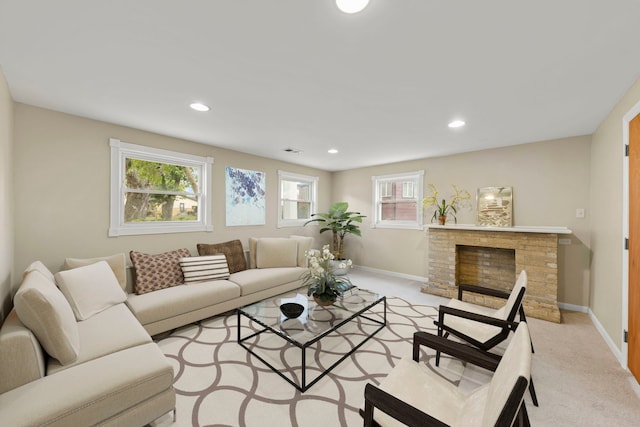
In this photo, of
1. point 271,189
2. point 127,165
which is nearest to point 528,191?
point 271,189

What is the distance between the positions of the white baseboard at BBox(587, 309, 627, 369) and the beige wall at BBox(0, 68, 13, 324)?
5.24 meters

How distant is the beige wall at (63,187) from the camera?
249cm

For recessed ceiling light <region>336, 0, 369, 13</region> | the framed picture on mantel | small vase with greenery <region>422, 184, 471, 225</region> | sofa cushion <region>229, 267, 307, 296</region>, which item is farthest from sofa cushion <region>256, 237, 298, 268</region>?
recessed ceiling light <region>336, 0, 369, 13</region>

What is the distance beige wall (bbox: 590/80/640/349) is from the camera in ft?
7.59

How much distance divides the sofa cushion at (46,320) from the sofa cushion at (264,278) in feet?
5.91

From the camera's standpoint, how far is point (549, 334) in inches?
109

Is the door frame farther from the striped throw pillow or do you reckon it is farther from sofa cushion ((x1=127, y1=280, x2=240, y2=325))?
the striped throw pillow

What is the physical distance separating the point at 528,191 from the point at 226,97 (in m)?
4.45

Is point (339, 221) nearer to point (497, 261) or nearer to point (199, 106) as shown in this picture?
point (497, 261)

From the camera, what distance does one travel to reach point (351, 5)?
1271 millimetres

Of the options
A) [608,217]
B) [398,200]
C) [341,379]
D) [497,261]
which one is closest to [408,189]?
[398,200]

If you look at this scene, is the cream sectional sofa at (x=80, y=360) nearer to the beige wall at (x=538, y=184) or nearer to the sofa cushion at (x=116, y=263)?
the sofa cushion at (x=116, y=263)

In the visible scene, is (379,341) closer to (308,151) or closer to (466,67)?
(466,67)

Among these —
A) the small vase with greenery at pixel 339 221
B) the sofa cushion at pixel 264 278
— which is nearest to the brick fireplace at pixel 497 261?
the small vase with greenery at pixel 339 221
